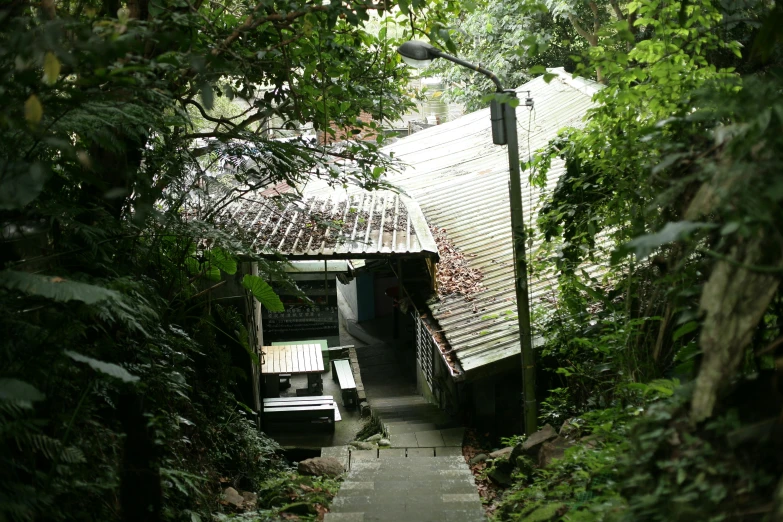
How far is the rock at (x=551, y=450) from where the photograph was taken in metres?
5.84

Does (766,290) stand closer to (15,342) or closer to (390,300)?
(15,342)

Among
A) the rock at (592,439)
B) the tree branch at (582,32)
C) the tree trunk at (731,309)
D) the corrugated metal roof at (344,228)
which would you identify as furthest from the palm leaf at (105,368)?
the tree branch at (582,32)

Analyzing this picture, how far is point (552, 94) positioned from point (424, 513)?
12.9 meters

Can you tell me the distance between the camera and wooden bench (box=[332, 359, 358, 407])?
522 inches

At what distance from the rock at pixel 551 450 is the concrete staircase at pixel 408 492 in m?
0.77

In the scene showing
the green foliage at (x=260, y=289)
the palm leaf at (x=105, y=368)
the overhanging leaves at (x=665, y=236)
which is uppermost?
the green foliage at (x=260, y=289)

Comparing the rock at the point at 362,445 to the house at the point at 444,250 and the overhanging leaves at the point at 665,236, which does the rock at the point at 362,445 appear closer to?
the house at the point at 444,250

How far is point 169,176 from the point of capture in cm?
578

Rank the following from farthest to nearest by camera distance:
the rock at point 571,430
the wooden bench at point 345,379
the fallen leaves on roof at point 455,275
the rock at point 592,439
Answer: the wooden bench at point 345,379, the fallen leaves on roof at point 455,275, the rock at point 571,430, the rock at point 592,439

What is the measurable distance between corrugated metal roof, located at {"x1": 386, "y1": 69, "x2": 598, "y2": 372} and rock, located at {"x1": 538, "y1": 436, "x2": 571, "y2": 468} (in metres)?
2.18

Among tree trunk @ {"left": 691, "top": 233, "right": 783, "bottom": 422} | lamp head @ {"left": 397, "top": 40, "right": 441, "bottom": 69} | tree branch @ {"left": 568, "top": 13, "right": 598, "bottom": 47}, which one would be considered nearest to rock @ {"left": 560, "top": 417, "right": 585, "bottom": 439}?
tree trunk @ {"left": 691, "top": 233, "right": 783, "bottom": 422}

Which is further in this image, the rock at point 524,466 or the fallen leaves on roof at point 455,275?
the fallen leaves on roof at point 455,275

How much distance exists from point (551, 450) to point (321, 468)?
3.55 m

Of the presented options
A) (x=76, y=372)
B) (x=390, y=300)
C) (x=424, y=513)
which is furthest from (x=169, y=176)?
(x=390, y=300)
